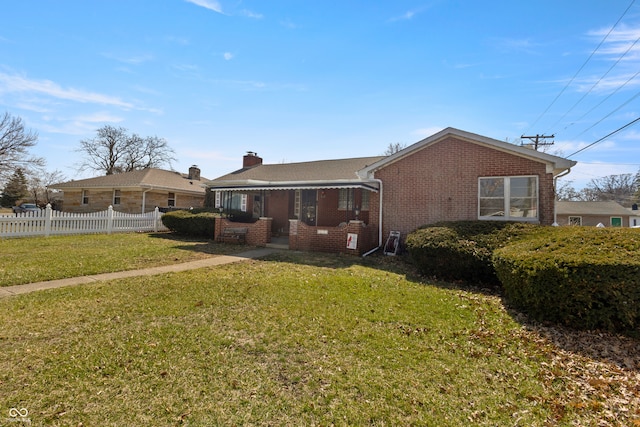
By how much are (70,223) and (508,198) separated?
1891 cm

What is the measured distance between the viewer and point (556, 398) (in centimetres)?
317

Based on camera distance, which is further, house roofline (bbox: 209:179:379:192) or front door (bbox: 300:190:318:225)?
front door (bbox: 300:190:318:225)

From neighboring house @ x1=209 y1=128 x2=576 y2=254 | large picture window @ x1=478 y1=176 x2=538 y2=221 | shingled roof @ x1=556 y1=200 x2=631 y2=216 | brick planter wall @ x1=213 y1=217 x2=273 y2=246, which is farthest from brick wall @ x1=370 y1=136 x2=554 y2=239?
shingled roof @ x1=556 y1=200 x2=631 y2=216

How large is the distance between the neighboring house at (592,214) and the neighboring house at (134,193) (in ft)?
128

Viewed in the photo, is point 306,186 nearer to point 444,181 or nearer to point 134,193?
point 444,181

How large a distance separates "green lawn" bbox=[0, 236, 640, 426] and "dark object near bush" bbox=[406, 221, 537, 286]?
166 centimetres

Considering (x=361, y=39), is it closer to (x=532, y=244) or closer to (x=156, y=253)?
(x=532, y=244)

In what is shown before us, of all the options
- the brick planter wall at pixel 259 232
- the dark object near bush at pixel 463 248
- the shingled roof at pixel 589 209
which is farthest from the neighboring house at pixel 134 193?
the shingled roof at pixel 589 209

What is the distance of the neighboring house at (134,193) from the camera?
22484 mm

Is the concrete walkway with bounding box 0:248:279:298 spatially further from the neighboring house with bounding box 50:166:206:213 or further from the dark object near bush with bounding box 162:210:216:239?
the neighboring house with bounding box 50:166:206:213

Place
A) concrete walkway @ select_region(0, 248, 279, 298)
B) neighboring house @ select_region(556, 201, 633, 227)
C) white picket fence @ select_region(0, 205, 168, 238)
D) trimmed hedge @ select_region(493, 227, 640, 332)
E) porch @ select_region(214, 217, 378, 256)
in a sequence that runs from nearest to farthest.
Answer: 1. trimmed hedge @ select_region(493, 227, 640, 332)
2. concrete walkway @ select_region(0, 248, 279, 298)
3. porch @ select_region(214, 217, 378, 256)
4. white picket fence @ select_region(0, 205, 168, 238)
5. neighboring house @ select_region(556, 201, 633, 227)

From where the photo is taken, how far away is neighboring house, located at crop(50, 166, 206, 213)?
22.5 metres

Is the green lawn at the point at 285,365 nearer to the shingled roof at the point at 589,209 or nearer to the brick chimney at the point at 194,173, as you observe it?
the brick chimney at the point at 194,173

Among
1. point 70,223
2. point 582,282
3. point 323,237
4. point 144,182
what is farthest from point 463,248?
point 144,182
